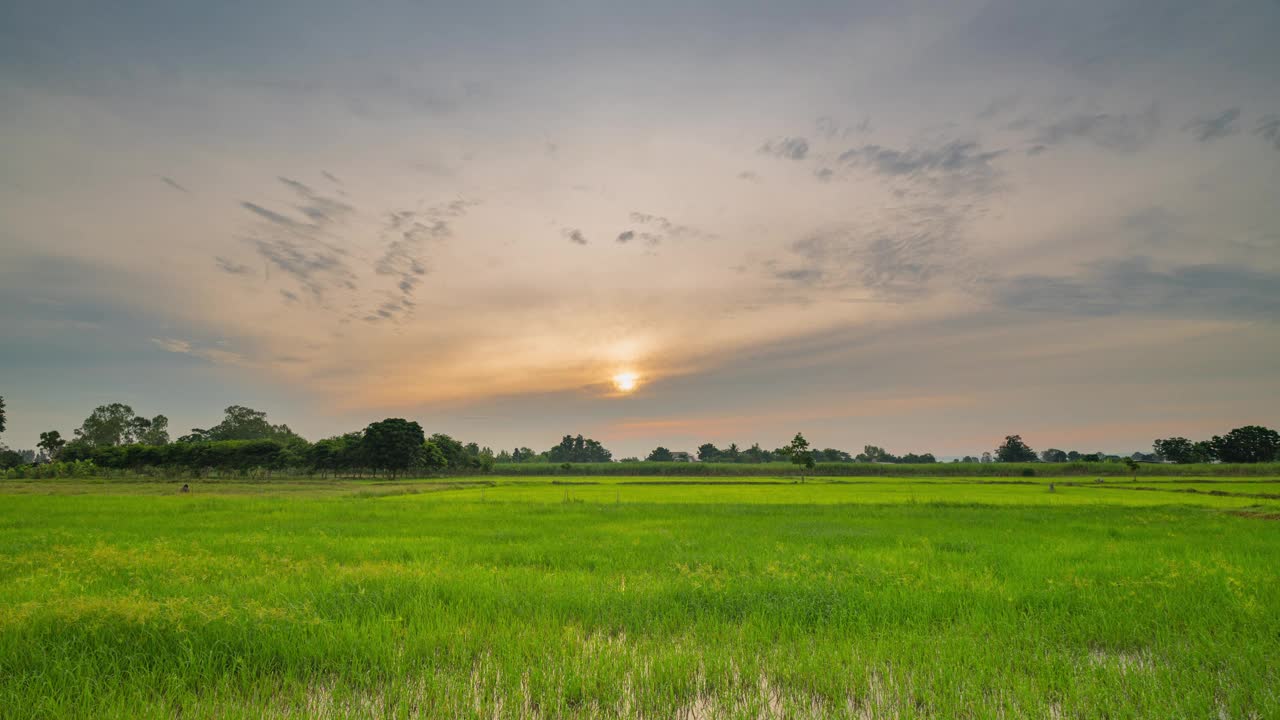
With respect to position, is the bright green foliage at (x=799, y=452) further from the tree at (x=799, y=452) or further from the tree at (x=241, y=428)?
the tree at (x=241, y=428)

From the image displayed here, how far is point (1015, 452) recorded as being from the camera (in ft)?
547

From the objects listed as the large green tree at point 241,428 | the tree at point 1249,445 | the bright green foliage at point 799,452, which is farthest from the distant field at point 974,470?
the large green tree at point 241,428

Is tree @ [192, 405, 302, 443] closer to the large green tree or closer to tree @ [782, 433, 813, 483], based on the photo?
the large green tree

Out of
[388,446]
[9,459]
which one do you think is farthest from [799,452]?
[9,459]

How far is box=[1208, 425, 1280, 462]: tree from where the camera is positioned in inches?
4877

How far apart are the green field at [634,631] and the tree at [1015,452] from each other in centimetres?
18441

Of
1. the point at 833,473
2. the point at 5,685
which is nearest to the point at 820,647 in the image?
the point at 5,685

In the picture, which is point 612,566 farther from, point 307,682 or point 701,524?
point 701,524

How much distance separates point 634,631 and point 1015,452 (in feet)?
652

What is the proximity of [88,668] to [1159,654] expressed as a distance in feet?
37.9

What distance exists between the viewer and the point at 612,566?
1159cm

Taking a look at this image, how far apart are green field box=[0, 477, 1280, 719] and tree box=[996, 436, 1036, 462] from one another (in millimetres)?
184405

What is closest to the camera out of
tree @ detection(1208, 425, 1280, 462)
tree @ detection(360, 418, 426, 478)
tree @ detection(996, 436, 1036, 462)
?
tree @ detection(360, 418, 426, 478)

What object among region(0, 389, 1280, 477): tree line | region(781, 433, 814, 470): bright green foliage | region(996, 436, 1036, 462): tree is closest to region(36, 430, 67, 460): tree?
region(0, 389, 1280, 477): tree line
